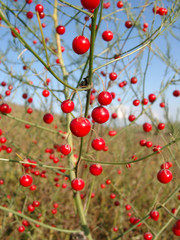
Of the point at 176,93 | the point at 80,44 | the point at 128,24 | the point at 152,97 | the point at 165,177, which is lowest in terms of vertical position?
the point at 165,177

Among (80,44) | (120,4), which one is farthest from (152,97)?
(80,44)

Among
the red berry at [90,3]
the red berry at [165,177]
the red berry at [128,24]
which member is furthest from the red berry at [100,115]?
the red berry at [128,24]

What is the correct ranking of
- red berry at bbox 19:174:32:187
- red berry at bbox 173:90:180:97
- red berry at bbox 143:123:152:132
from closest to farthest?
red berry at bbox 19:174:32:187 < red berry at bbox 143:123:152:132 < red berry at bbox 173:90:180:97

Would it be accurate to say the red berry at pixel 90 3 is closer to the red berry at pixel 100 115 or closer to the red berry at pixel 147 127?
the red berry at pixel 100 115

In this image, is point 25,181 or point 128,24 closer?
point 25,181

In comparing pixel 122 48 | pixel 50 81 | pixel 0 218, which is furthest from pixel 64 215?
pixel 122 48

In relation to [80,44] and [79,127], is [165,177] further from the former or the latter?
[80,44]

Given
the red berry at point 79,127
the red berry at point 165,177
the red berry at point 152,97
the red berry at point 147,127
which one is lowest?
the red berry at point 165,177

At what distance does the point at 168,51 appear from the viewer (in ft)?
9.20

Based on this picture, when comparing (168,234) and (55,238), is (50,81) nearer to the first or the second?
(55,238)

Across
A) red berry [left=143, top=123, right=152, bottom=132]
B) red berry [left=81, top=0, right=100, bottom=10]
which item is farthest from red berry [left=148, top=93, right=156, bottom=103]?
red berry [left=81, top=0, right=100, bottom=10]

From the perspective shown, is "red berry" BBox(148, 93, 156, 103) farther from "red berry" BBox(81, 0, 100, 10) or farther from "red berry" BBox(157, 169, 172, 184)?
"red berry" BBox(81, 0, 100, 10)

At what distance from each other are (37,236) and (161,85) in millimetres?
3291

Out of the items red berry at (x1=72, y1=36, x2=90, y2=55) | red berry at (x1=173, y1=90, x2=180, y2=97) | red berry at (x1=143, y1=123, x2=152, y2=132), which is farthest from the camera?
red berry at (x1=173, y1=90, x2=180, y2=97)
